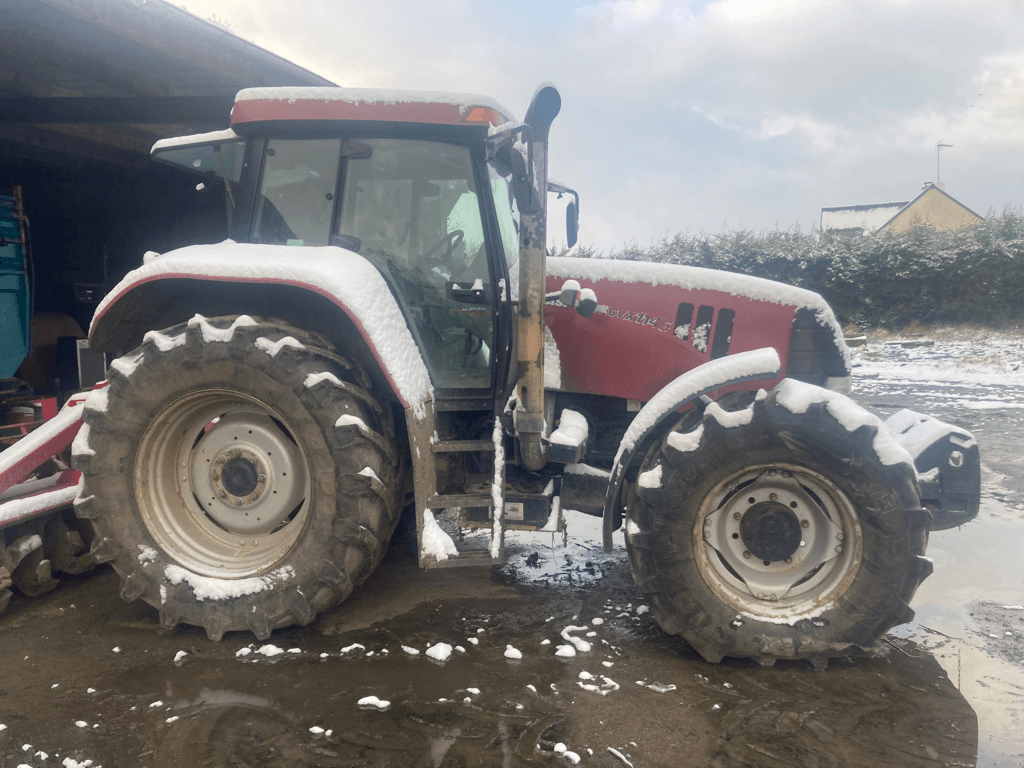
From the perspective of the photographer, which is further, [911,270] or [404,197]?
[911,270]

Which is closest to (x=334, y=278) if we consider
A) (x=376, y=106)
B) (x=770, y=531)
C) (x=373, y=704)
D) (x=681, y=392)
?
(x=376, y=106)

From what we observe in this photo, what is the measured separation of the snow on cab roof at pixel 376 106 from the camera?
2.97 metres

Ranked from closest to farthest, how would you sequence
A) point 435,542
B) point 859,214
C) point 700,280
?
1. point 435,542
2. point 700,280
3. point 859,214

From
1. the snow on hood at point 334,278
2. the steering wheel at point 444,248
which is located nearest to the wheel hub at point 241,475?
the snow on hood at point 334,278

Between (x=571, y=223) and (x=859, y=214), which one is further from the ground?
(x=859, y=214)

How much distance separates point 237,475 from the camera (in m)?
3.02

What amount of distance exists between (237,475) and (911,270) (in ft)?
49.0

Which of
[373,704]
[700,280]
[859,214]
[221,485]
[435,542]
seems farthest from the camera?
[859,214]

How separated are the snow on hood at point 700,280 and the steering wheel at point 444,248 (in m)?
0.53

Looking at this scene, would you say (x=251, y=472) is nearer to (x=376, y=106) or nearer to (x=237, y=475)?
(x=237, y=475)

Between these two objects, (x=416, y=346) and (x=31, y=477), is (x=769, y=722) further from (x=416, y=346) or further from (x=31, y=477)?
(x=31, y=477)

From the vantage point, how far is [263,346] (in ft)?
9.13

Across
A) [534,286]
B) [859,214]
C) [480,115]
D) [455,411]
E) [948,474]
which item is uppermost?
[859,214]

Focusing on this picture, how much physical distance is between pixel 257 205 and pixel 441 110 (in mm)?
965
